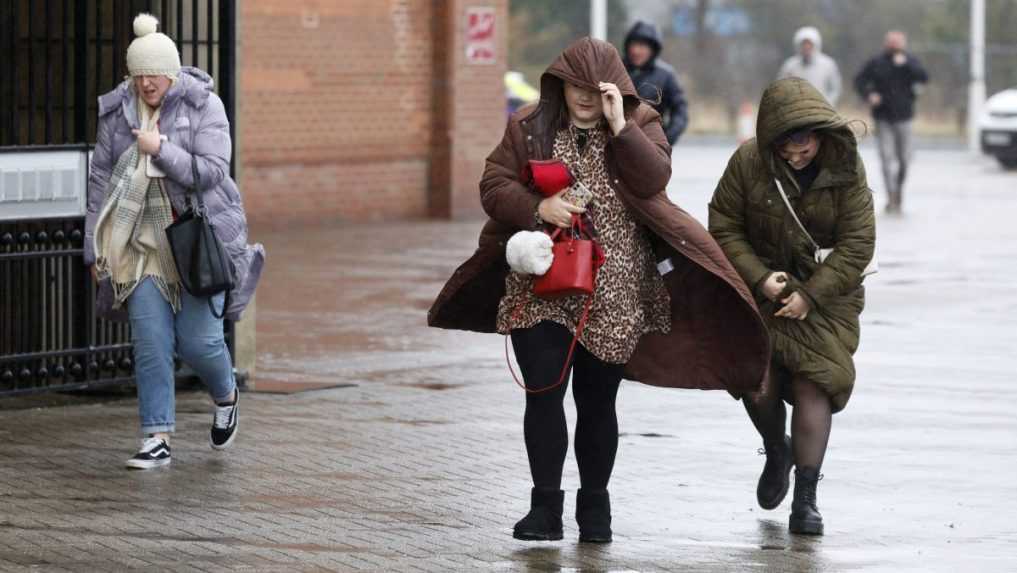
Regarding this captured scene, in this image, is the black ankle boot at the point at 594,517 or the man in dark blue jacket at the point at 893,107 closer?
the black ankle boot at the point at 594,517

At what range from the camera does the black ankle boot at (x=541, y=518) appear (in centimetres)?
728

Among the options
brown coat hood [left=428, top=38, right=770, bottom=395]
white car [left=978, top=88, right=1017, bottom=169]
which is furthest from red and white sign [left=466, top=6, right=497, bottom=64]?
brown coat hood [left=428, top=38, right=770, bottom=395]

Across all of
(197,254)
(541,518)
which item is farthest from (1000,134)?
(541,518)

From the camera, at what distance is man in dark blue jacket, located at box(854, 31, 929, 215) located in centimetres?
2267

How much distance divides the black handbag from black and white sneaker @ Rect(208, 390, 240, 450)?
0.68 m

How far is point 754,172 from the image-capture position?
7.63 metres

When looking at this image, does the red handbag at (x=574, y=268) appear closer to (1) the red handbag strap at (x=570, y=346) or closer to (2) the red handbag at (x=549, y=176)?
(1) the red handbag strap at (x=570, y=346)

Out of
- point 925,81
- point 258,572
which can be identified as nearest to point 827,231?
point 258,572

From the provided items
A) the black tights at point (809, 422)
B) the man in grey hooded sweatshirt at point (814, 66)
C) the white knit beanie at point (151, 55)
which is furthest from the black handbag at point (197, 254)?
the man in grey hooded sweatshirt at point (814, 66)

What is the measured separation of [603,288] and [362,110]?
49.5 ft

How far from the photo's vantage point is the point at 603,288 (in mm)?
7113

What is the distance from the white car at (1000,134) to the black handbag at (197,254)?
81.7ft

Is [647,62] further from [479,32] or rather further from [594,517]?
[479,32]

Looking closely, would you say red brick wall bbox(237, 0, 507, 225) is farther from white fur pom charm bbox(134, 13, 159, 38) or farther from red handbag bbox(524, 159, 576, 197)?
red handbag bbox(524, 159, 576, 197)
